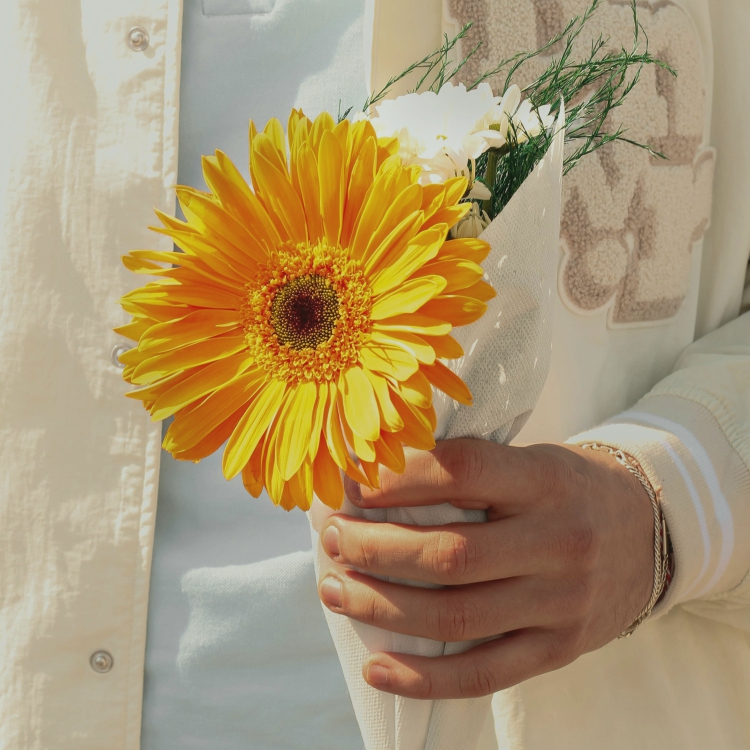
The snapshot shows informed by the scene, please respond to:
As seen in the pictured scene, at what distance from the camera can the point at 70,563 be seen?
0.69m

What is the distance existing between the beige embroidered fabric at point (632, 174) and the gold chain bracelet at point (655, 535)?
162 mm

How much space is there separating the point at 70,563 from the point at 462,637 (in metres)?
0.43

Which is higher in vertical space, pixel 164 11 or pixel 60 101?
pixel 164 11

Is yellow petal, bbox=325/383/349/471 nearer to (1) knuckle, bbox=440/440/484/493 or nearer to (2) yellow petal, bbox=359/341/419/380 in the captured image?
(2) yellow petal, bbox=359/341/419/380

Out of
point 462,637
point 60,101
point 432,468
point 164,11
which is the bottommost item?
point 462,637

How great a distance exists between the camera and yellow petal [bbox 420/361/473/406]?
0.35 meters

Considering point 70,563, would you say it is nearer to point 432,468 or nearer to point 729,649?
point 432,468

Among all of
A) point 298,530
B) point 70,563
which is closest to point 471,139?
point 298,530

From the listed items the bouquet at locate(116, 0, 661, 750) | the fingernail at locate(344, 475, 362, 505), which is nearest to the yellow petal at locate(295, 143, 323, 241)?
the bouquet at locate(116, 0, 661, 750)

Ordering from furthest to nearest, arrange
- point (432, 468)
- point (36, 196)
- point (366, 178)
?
point (36, 196), point (432, 468), point (366, 178)

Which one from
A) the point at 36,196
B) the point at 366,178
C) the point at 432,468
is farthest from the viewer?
the point at 36,196

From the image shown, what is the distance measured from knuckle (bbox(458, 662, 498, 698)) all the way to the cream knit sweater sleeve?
228mm

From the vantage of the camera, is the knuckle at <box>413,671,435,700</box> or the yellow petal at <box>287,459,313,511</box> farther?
the knuckle at <box>413,671,435,700</box>

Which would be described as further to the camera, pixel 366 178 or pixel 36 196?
pixel 36 196
